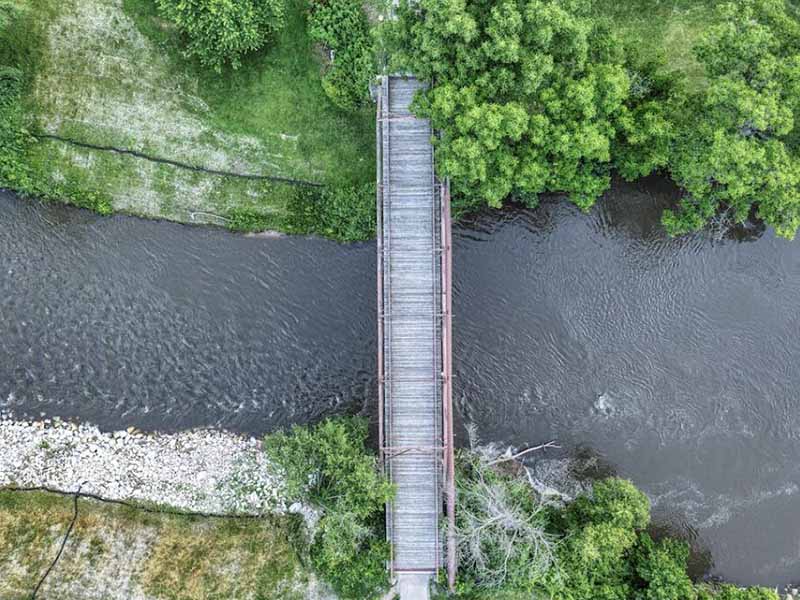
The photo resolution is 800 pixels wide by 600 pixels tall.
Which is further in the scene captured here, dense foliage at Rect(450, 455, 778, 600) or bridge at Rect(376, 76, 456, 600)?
bridge at Rect(376, 76, 456, 600)

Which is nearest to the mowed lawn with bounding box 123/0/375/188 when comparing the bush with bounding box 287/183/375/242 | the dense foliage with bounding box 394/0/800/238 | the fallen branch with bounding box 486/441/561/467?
the bush with bounding box 287/183/375/242

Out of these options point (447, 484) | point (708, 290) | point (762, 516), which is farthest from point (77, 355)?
point (762, 516)

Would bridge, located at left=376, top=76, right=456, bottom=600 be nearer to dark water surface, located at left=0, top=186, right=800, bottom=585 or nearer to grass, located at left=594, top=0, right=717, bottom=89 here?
dark water surface, located at left=0, top=186, right=800, bottom=585

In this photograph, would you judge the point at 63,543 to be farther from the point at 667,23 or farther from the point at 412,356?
the point at 667,23

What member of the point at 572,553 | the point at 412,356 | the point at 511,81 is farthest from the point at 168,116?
the point at 572,553

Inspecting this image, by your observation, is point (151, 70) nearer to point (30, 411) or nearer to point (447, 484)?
point (30, 411)

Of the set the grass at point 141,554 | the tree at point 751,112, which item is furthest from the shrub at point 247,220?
the tree at point 751,112
